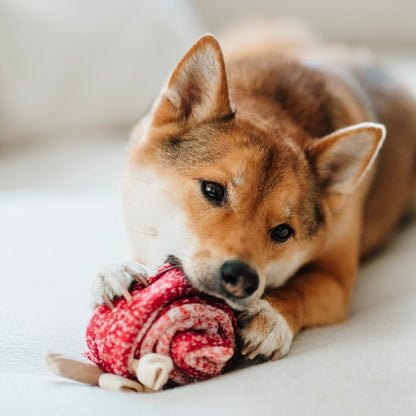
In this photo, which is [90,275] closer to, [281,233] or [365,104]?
[281,233]

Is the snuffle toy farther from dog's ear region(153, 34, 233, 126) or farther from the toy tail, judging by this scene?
dog's ear region(153, 34, 233, 126)

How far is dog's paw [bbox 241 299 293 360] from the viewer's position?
1.21 metres

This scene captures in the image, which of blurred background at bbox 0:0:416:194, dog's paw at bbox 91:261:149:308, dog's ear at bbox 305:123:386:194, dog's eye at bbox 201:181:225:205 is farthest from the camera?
blurred background at bbox 0:0:416:194

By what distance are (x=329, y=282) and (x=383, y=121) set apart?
2.55 ft

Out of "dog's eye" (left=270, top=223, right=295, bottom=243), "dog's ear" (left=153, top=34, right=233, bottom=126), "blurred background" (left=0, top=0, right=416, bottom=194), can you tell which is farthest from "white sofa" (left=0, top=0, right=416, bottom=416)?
"dog's ear" (left=153, top=34, right=233, bottom=126)

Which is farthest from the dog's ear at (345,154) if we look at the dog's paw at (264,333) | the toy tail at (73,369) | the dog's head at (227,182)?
the toy tail at (73,369)

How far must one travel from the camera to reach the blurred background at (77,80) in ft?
7.63

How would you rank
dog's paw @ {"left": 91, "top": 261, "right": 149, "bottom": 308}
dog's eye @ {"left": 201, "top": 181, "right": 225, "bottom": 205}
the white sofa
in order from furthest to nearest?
1. dog's eye @ {"left": 201, "top": 181, "right": 225, "bottom": 205}
2. dog's paw @ {"left": 91, "top": 261, "right": 149, "bottom": 308}
3. the white sofa

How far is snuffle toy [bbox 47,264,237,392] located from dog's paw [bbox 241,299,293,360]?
98 mm

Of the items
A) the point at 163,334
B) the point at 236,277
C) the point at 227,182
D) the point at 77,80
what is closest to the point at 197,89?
the point at 227,182

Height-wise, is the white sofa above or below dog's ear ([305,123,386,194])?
below

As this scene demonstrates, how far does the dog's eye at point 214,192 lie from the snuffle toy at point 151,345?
0.86 ft

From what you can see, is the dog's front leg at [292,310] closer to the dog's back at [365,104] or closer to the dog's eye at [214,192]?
the dog's eye at [214,192]

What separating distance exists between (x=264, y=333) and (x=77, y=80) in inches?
67.6
